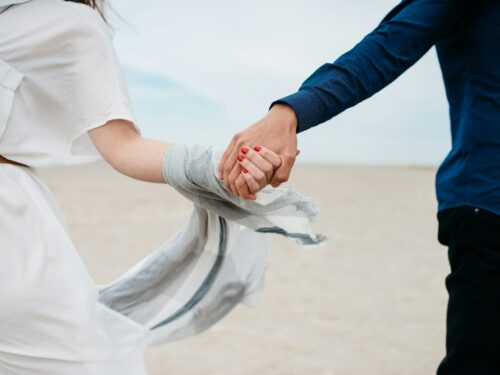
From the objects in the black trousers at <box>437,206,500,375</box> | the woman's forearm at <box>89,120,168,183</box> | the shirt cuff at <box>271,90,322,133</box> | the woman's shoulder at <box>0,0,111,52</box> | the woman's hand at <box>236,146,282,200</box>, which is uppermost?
the woman's shoulder at <box>0,0,111,52</box>

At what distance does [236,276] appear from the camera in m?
2.21

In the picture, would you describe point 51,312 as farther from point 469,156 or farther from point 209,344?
point 209,344

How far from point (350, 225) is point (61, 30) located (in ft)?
29.2

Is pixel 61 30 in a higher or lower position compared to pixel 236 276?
higher

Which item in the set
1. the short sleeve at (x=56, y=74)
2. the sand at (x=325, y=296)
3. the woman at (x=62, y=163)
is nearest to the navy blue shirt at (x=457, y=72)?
the woman at (x=62, y=163)

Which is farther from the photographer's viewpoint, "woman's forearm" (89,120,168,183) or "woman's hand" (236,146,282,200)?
"woman's forearm" (89,120,168,183)

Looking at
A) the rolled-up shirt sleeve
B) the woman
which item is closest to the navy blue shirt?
the rolled-up shirt sleeve

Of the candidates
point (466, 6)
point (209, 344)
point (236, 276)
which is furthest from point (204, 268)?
point (209, 344)

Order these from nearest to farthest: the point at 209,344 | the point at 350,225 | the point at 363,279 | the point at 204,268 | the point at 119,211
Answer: the point at 204,268, the point at 209,344, the point at 363,279, the point at 350,225, the point at 119,211

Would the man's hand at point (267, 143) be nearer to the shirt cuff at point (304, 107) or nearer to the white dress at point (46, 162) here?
the shirt cuff at point (304, 107)

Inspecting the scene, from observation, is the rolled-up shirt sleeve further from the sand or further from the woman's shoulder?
the sand

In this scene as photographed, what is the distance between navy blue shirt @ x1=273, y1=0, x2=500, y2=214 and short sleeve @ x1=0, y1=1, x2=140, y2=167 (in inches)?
16.1

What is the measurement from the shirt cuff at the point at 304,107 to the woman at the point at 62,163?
11 centimetres

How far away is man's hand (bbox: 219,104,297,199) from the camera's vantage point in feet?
5.31
